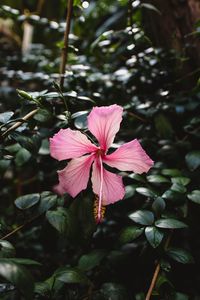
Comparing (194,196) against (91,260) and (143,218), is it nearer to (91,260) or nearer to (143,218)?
(143,218)

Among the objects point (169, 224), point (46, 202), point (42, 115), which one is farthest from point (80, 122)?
point (169, 224)

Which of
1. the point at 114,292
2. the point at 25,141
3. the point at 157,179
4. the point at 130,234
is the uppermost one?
the point at 25,141

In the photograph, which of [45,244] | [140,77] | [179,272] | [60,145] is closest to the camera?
[60,145]

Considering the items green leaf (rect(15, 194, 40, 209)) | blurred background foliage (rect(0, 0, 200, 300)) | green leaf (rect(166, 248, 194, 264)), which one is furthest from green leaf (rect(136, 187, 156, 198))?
green leaf (rect(15, 194, 40, 209))

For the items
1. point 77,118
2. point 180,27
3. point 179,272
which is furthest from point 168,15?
point 179,272

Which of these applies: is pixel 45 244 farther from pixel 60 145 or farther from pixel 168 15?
pixel 168 15

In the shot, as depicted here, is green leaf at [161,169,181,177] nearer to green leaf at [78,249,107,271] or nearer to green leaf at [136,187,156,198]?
green leaf at [136,187,156,198]

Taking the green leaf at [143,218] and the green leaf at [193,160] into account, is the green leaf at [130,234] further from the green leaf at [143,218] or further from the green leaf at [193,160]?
the green leaf at [193,160]

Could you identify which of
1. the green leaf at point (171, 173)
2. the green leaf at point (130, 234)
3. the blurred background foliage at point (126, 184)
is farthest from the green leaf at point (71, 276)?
the green leaf at point (171, 173)
